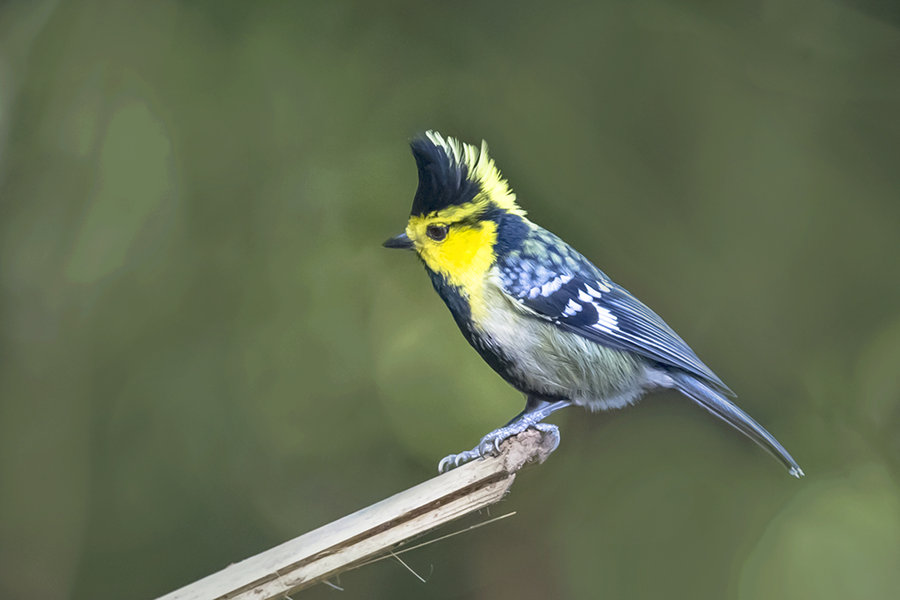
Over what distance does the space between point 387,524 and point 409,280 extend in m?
0.58

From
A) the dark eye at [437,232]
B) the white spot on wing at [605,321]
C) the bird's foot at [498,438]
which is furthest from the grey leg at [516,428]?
the dark eye at [437,232]

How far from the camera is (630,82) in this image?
64.1 inches

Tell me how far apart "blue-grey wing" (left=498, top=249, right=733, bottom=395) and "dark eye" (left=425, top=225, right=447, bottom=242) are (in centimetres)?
11

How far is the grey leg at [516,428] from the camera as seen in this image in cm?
127

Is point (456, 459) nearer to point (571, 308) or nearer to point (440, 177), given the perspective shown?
point (571, 308)

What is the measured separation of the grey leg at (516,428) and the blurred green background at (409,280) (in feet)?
0.27

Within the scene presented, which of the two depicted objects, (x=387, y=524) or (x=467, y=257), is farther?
(x=467, y=257)

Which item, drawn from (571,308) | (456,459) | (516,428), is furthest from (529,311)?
(456,459)

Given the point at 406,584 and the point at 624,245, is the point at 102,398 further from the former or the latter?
the point at 624,245

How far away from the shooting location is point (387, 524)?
1.12 metres

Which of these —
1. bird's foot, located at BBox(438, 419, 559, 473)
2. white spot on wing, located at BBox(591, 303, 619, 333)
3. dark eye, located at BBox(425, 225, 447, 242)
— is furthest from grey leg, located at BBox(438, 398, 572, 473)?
dark eye, located at BBox(425, 225, 447, 242)

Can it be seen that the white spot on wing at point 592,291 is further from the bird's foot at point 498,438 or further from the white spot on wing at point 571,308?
the bird's foot at point 498,438

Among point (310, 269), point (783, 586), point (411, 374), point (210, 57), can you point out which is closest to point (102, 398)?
point (310, 269)

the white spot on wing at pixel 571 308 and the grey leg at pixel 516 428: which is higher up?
the white spot on wing at pixel 571 308
